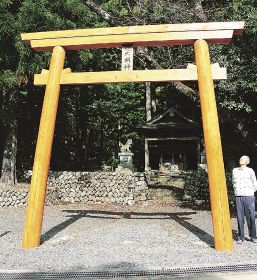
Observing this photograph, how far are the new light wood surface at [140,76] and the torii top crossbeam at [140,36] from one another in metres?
0.50

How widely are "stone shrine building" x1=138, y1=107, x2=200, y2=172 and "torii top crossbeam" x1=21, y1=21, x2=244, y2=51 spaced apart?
45.9 ft

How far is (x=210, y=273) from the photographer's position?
4117 millimetres

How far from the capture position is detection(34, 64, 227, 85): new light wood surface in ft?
19.2

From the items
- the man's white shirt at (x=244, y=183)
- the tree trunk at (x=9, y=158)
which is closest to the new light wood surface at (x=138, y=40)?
the man's white shirt at (x=244, y=183)

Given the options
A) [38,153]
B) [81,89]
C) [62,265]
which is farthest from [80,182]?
[62,265]

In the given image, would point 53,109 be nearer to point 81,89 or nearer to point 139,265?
point 139,265

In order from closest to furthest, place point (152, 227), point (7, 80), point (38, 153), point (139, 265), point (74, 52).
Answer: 1. point (139, 265)
2. point (38, 153)
3. point (152, 227)
4. point (7, 80)
5. point (74, 52)

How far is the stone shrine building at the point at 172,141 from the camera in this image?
66.2 feet

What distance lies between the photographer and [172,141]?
21281mm

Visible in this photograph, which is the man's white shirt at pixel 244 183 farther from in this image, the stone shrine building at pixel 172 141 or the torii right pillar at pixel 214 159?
the stone shrine building at pixel 172 141

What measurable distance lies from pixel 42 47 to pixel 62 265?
372 cm

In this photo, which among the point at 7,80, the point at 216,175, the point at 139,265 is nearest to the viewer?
the point at 139,265

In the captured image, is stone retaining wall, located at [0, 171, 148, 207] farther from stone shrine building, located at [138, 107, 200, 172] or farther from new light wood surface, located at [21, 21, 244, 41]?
new light wood surface, located at [21, 21, 244, 41]

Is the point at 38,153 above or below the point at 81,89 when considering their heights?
below
